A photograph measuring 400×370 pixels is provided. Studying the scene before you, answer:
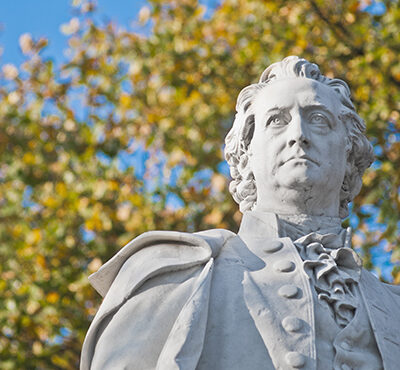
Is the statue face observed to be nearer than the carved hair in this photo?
Yes

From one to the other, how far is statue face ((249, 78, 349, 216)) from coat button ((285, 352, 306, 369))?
0.86m

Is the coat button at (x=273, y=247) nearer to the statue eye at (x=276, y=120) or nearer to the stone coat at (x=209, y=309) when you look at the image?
the stone coat at (x=209, y=309)

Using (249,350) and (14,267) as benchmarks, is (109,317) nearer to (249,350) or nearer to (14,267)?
(249,350)

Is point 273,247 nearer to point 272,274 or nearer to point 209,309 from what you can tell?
point 272,274

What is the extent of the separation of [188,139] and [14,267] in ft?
8.44

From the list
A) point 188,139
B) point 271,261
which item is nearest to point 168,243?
point 271,261

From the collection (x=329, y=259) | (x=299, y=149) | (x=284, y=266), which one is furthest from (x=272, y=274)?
(x=299, y=149)

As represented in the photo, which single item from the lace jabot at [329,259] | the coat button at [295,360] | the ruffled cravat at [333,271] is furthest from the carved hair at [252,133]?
the coat button at [295,360]

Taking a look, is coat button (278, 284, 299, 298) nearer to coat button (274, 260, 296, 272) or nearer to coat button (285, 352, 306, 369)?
coat button (274, 260, 296, 272)

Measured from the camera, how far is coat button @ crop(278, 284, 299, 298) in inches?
166

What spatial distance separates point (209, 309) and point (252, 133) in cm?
105

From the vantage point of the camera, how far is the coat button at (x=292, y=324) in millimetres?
4086

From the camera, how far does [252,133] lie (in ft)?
16.3

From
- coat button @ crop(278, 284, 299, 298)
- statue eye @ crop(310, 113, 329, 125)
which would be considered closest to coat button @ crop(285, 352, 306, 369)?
coat button @ crop(278, 284, 299, 298)
